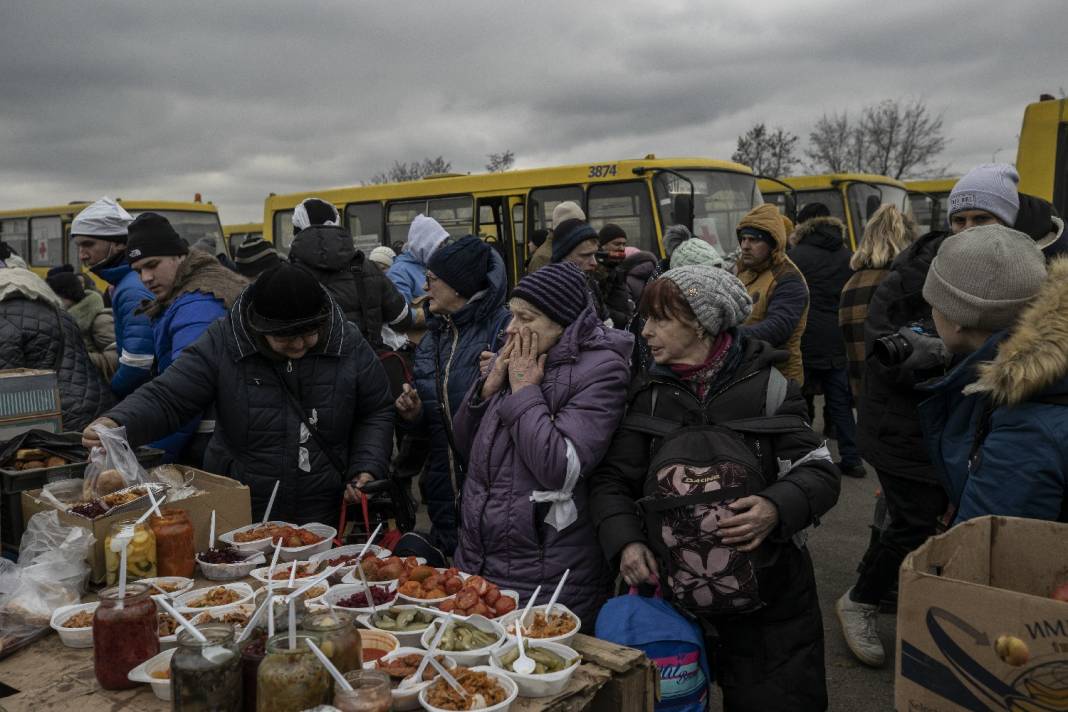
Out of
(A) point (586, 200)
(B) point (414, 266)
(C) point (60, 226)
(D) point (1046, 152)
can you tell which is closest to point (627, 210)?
(A) point (586, 200)

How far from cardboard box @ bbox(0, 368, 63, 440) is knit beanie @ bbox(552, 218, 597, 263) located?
3.10 metres

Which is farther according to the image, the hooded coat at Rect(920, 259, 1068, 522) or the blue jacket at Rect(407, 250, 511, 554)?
the blue jacket at Rect(407, 250, 511, 554)

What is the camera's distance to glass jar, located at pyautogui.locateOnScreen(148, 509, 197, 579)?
2.76 meters

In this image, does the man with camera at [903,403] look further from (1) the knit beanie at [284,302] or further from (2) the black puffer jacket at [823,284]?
(2) the black puffer jacket at [823,284]

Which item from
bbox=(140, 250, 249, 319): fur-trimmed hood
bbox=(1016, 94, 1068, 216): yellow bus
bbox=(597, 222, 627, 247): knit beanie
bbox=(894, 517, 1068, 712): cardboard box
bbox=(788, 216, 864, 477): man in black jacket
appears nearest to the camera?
bbox=(894, 517, 1068, 712): cardboard box

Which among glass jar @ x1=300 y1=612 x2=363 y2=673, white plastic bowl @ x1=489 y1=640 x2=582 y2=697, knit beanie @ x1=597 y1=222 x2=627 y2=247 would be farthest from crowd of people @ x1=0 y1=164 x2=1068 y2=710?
knit beanie @ x1=597 y1=222 x2=627 y2=247

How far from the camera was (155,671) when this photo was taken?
6.83 feet

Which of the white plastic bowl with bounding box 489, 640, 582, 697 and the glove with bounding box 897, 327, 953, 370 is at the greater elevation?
the glove with bounding box 897, 327, 953, 370

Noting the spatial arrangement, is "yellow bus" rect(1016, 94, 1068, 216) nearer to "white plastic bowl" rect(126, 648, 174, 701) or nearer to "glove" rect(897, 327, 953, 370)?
"glove" rect(897, 327, 953, 370)

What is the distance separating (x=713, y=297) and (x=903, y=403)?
153 centimetres

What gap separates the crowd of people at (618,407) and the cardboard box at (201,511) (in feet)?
0.91

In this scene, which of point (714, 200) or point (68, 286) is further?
point (714, 200)

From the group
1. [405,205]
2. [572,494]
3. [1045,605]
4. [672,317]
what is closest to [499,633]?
[572,494]

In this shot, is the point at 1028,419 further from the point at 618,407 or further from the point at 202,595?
the point at 202,595
